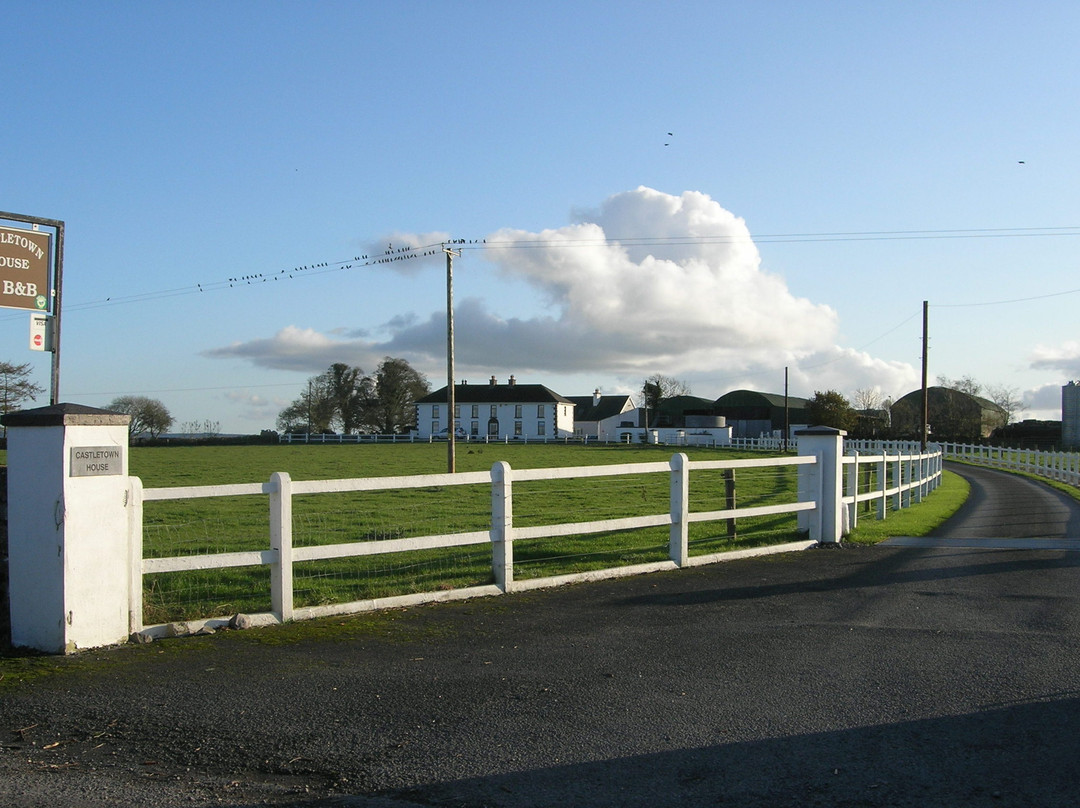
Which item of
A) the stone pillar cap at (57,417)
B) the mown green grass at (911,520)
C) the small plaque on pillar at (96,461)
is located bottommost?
the mown green grass at (911,520)

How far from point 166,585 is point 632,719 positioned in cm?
653

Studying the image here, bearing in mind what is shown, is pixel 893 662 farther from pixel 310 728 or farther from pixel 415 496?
pixel 415 496

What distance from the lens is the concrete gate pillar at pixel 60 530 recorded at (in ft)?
20.8

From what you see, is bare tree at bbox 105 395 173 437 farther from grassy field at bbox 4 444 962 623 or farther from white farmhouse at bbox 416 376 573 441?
grassy field at bbox 4 444 962 623

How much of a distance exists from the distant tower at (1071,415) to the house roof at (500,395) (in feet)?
177

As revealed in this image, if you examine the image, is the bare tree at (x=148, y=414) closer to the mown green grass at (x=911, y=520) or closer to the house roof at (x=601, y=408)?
the house roof at (x=601, y=408)

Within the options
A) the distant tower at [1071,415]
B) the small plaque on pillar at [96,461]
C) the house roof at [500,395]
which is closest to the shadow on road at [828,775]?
the small plaque on pillar at [96,461]

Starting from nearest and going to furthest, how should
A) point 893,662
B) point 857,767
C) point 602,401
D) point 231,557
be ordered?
point 857,767, point 893,662, point 231,557, point 602,401

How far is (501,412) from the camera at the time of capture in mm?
115438

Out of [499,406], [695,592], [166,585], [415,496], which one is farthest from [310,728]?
[499,406]

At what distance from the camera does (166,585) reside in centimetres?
980

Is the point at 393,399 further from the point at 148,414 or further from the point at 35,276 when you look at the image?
the point at 35,276

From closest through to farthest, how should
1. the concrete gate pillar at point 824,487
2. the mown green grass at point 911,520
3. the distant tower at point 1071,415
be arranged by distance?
the concrete gate pillar at point 824,487 < the mown green grass at point 911,520 < the distant tower at point 1071,415

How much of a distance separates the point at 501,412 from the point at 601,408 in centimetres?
2246
